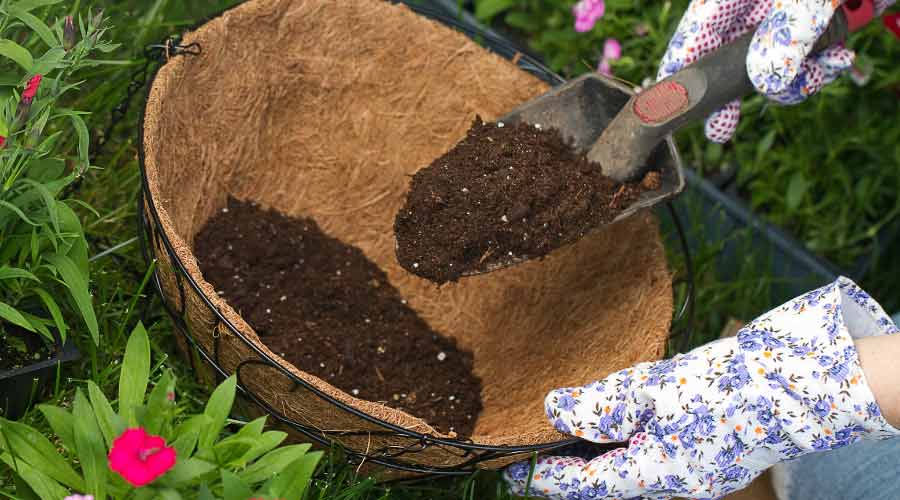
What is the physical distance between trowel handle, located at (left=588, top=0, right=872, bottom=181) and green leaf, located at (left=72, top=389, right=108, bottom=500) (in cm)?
95

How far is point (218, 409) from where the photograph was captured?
1147 millimetres

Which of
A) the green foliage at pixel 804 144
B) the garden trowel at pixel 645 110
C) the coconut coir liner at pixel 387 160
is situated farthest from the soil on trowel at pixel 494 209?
the green foliage at pixel 804 144

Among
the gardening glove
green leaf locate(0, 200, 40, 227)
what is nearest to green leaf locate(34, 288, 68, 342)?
green leaf locate(0, 200, 40, 227)

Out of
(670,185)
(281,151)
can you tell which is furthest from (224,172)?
(670,185)

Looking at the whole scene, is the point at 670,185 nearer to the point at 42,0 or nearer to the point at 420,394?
the point at 420,394

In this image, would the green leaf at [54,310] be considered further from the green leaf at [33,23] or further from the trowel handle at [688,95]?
the trowel handle at [688,95]

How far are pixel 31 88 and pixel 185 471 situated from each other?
50 centimetres

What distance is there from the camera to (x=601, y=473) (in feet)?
4.45

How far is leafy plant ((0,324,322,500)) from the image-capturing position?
1058 mm

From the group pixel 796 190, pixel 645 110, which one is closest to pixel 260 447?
pixel 645 110

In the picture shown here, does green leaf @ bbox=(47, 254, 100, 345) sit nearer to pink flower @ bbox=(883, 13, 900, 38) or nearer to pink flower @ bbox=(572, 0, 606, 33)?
pink flower @ bbox=(572, 0, 606, 33)

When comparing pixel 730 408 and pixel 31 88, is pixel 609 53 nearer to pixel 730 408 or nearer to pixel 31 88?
pixel 730 408

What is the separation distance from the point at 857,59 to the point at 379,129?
1.01 metres

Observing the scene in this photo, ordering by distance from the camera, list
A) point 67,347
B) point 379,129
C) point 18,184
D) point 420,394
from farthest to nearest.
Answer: point 379,129 < point 420,394 < point 67,347 < point 18,184
